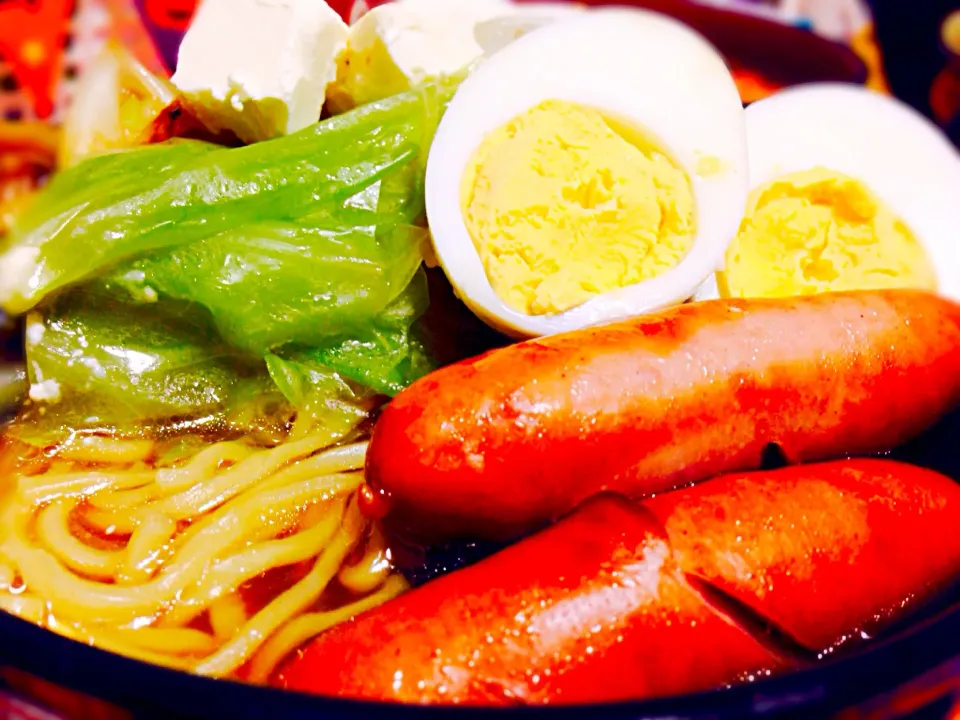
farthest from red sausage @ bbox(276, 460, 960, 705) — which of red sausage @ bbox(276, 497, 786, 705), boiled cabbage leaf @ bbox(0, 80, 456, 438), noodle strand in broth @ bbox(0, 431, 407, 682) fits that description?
boiled cabbage leaf @ bbox(0, 80, 456, 438)

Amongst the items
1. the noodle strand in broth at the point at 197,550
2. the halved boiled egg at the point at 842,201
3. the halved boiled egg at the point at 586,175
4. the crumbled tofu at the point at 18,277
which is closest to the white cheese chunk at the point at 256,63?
the halved boiled egg at the point at 586,175

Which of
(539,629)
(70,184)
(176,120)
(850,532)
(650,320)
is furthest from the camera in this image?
(176,120)

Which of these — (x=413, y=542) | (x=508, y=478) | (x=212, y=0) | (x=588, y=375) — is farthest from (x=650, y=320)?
(x=212, y=0)

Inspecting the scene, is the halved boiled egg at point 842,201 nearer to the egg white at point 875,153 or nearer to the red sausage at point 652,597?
the egg white at point 875,153

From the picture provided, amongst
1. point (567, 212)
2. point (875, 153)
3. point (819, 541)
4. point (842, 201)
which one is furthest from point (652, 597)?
point (875, 153)

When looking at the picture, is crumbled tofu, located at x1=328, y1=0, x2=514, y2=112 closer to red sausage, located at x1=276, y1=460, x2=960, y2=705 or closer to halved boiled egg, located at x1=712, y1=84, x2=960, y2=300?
halved boiled egg, located at x1=712, y1=84, x2=960, y2=300

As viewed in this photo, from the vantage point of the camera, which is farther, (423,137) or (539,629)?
(423,137)

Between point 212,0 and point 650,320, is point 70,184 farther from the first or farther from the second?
point 650,320
